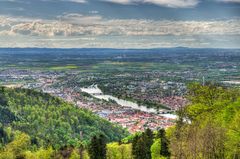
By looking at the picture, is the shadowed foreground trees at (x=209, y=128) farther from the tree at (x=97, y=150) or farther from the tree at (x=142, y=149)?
the tree at (x=97, y=150)

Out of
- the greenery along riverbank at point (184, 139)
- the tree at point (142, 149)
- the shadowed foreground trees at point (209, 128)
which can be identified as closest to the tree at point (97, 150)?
the greenery along riverbank at point (184, 139)

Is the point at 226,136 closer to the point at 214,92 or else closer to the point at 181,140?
the point at 181,140

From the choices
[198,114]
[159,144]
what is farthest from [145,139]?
[198,114]

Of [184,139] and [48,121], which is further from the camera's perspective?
[48,121]

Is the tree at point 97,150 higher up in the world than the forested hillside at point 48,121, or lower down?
higher up

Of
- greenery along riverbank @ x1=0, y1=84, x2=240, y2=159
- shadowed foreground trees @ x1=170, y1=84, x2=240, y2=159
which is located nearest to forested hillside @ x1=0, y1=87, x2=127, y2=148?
greenery along riverbank @ x1=0, y1=84, x2=240, y2=159

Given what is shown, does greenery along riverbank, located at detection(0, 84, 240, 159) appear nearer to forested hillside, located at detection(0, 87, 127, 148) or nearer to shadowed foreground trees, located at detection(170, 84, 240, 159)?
shadowed foreground trees, located at detection(170, 84, 240, 159)

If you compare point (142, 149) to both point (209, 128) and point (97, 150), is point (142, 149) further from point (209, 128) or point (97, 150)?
point (209, 128)

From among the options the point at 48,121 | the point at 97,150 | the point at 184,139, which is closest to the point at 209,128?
the point at 184,139
